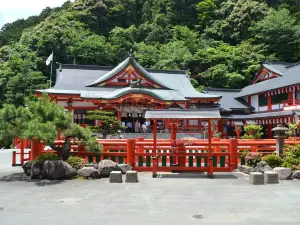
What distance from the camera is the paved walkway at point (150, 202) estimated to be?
20.4 feet

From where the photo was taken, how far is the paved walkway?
20.4ft

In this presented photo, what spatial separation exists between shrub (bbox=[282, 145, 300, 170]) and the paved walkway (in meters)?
1.24

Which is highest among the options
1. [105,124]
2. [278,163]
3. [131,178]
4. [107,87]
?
[107,87]

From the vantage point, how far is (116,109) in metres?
26.7

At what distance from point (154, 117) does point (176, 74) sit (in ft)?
83.2

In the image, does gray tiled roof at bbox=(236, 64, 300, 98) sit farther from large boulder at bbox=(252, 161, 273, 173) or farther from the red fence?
large boulder at bbox=(252, 161, 273, 173)

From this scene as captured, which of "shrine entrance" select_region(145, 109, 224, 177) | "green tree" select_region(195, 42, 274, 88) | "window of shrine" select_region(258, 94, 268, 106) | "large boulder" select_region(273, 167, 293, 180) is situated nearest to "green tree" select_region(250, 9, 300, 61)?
"green tree" select_region(195, 42, 274, 88)

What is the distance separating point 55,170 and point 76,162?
965 mm

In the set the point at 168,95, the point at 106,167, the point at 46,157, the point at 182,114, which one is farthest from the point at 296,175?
the point at 168,95

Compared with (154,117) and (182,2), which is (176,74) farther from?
(182,2)

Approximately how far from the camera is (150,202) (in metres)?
7.67

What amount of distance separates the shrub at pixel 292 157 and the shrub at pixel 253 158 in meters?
0.86

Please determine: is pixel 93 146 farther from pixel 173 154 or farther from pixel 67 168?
pixel 173 154

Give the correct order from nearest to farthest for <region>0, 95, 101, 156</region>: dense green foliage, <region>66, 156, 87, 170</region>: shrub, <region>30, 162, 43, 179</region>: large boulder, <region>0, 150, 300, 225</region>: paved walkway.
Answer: <region>0, 150, 300, 225</region>: paved walkway, <region>30, 162, 43, 179</region>: large boulder, <region>0, 95, 101, 156</region>: dense green foliage, <region>66, 156, 87, 170</region>: shrub
